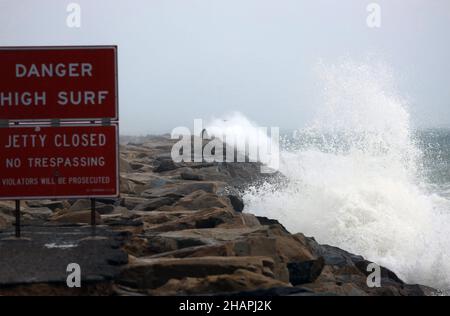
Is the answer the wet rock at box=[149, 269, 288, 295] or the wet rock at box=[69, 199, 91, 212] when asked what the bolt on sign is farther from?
the wet rock at box=[149, 269, 288, 295]

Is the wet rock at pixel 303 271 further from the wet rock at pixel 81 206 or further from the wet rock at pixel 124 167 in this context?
the wet rock at pixel 124 167

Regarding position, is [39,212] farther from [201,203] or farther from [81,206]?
[201,203]

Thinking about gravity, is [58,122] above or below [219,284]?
above

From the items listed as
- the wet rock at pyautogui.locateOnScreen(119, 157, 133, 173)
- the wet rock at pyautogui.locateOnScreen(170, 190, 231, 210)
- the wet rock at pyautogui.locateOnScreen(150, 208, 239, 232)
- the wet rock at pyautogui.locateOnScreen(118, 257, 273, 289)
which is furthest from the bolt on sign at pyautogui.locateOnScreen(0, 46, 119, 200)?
the wet rock at pyautogui.locateOnScreen(119, 157, 133, 173)

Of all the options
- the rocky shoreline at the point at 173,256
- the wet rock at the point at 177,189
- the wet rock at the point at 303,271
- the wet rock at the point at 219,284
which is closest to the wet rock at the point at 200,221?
the rocky shoreline at the point at 173,256

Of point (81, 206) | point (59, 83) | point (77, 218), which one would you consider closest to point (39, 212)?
point (81, 206)

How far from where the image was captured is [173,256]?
6.06 m

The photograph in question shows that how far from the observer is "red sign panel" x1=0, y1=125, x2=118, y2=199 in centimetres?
708

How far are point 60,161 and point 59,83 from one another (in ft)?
2.50

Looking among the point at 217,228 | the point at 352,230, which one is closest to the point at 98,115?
the point at 217,228

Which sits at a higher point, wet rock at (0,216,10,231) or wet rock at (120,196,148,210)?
wet rock at (120,196,148,210)

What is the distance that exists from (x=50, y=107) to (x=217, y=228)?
6.76ft

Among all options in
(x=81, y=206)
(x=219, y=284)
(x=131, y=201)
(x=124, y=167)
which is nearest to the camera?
(x=219, y=284)
